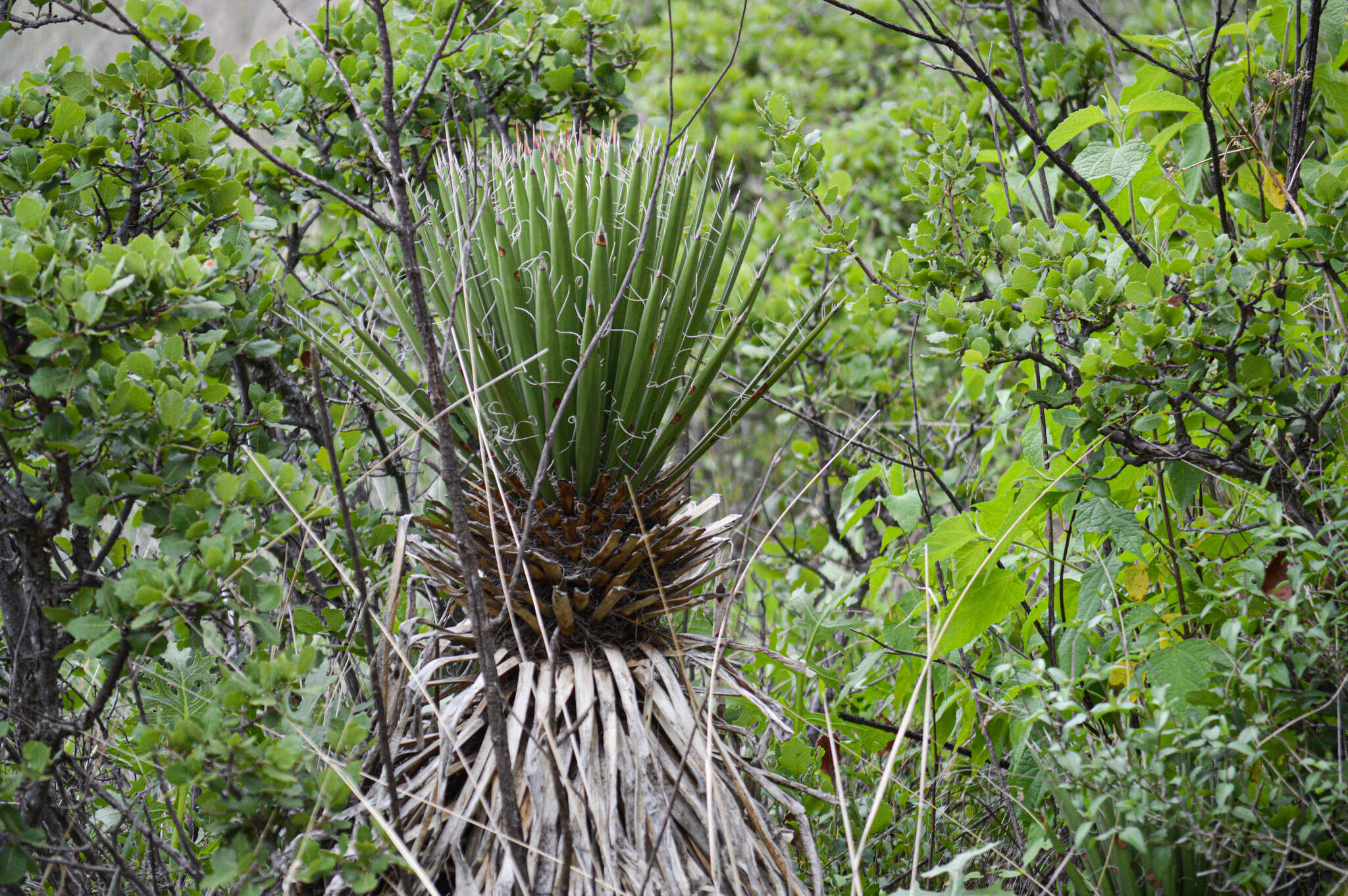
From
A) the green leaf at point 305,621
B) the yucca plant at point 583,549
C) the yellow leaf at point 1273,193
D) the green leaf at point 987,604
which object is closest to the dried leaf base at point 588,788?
the yucca plant at point 583,549

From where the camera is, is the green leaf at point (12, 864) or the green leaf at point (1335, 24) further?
the green leaf at point (1335, 24)

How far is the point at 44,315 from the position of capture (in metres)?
1.08

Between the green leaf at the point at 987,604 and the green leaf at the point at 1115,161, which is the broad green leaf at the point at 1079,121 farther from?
the green leaf at the point at 987,604

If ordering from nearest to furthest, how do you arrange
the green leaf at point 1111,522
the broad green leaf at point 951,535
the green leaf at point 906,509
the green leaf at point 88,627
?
the green leaf at point 88,627 < the green leaf at point 1111,522 < the broad green leaf at point 951,535 < the green leaf at point 906,509

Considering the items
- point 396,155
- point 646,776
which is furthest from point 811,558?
point 396,155

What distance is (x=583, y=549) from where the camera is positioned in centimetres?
134

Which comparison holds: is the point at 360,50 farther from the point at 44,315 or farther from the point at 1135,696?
the point at 1135,696

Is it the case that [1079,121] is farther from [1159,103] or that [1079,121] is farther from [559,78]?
[559,78]

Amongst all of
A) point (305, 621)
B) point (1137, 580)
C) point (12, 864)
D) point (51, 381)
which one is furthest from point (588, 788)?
point (1137, 580)

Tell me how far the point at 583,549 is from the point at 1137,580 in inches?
34.9

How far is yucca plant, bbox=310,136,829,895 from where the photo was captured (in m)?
1.16

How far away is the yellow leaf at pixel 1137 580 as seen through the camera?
4.87 feet

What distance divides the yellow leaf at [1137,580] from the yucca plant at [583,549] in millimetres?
613

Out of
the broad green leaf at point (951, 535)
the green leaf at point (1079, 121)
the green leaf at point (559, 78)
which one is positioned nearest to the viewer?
the broad green leaf at point (951, 535)
